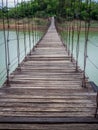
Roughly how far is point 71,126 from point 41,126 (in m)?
0.20

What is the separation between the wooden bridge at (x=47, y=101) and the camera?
7.43ft

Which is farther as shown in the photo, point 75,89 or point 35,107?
point 75,89

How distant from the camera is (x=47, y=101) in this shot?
2.87 m

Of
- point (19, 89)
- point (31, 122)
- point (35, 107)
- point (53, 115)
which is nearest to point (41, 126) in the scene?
point (31, 122)

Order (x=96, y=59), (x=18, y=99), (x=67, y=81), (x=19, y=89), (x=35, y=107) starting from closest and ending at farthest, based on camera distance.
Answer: (x=35, y=107)
(x=18, y=99)
(x=19, y=89)
(x=67, y=81)
(x=96, y=59)

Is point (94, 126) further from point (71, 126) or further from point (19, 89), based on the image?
point (19, 89)

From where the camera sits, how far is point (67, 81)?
12.5 ft

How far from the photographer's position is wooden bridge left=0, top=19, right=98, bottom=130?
2.26 metres

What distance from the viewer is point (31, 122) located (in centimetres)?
226

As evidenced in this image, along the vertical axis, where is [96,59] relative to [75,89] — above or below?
below

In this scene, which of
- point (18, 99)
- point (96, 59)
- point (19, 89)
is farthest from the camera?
point (96, 59)

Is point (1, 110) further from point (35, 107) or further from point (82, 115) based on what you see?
point (82, 115)

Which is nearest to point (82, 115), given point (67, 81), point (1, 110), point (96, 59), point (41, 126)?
point (41, 126)

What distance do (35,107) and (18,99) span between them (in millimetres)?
299
